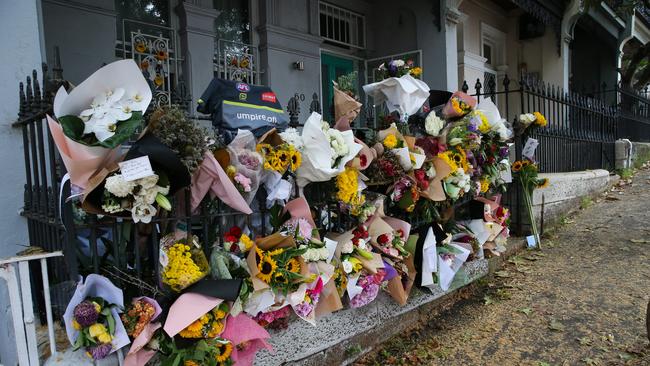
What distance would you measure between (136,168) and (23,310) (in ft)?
3.04

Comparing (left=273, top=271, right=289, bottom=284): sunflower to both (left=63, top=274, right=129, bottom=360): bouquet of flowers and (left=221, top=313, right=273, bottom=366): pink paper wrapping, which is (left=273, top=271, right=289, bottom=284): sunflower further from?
(left=63, top=274, right=129, bottom=360): bouquet of flowers

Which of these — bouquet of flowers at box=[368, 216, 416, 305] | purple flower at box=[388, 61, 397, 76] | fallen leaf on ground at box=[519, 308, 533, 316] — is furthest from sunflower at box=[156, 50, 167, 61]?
fallen leaf on ground at box=[519, 308, 533, 316]

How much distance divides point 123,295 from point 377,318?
1.74 meters

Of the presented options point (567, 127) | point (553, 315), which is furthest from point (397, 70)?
point (567, 127)

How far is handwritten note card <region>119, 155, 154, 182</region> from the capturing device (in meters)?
1.79

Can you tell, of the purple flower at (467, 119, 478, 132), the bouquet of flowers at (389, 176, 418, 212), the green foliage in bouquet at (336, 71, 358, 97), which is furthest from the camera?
the purple flower at (467, 119, 478, 132)

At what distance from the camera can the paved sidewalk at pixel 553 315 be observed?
2957 millimetres

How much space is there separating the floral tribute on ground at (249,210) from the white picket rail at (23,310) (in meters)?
0.26

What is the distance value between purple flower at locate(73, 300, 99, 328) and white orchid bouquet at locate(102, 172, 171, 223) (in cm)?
39

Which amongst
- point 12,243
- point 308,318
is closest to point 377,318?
point 308,318

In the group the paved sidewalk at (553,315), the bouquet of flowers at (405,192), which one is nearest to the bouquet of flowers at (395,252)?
the bouquet of flowers at (405,192)

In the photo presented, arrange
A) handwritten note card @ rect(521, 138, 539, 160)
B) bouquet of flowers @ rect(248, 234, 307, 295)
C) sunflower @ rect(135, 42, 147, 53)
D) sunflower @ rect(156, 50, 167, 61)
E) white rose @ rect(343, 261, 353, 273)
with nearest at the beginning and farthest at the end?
bouquet of flowers @ rect(248, 234, 307, 295) → white rose @ rect(343, 261, 353, 273) → handwritten note card @ rect(521, 138, 539, 160) → sunflower @ rect(135, 42, 147, 53) → sunflower @ rect(156, 50, 167, 61)

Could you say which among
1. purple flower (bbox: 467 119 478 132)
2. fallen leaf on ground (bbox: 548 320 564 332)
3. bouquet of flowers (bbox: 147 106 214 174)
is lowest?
fallen leaf on ground (bbox: 548 320 564 332)

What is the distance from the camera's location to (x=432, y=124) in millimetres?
3633
